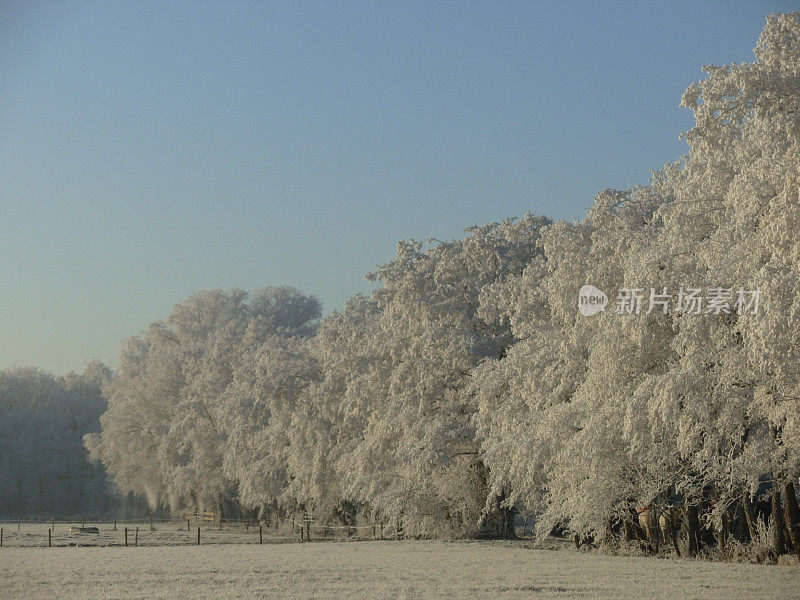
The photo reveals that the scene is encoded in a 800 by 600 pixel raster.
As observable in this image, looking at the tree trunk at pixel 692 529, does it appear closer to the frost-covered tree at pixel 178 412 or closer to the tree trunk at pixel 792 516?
the tree trunk at pixel 792 516

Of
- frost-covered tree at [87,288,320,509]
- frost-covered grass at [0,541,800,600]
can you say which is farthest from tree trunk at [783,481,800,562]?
frost-covered tree at [87,288,320,509]

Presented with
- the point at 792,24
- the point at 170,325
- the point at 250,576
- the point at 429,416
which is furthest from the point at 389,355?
the point at 170,325

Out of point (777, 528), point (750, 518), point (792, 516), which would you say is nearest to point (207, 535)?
point (750, 518)

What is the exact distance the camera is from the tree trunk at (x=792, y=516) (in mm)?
20734

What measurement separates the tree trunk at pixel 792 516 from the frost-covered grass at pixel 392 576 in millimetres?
638

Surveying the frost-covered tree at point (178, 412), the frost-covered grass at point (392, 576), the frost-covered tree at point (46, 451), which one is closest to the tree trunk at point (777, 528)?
the frost-covered grass at point (392, 576)

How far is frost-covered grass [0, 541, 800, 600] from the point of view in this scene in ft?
59.2

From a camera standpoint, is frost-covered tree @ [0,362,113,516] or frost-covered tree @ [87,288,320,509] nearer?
frost-covered tree @ [87,288,320,509]

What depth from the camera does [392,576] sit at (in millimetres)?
21719

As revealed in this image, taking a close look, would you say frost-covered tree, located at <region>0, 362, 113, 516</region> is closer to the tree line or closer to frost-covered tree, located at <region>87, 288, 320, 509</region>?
frost-covered tree, located at <region>87, 288, 320, 509</region>

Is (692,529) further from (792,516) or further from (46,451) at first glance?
(46,451)

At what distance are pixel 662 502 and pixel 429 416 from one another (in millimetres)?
12157

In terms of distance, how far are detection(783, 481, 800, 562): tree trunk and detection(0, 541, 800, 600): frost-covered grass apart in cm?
Result: 64

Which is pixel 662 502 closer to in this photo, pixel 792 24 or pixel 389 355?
pixel 792 24
